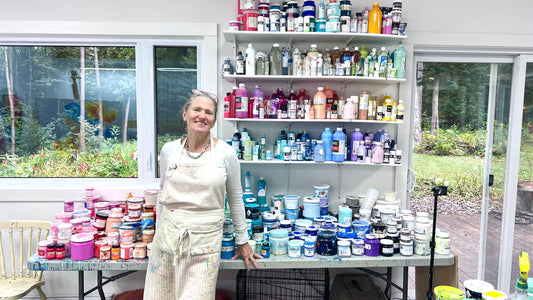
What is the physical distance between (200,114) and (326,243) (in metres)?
1.16

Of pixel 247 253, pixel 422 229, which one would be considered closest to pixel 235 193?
pixel 247 253

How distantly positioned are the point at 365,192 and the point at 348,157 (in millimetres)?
404

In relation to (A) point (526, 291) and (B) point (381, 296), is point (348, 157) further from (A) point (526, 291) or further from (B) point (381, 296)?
(A) point (526, 291)

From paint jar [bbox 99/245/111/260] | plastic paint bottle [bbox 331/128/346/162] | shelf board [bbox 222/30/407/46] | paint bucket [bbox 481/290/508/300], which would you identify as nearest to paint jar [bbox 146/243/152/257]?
paint jar [bbox 99/245/111/260]

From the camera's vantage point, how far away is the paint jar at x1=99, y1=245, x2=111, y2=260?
7.25 ft

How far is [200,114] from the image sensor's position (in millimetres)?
1880

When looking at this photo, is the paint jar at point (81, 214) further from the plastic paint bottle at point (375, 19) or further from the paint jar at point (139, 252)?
the plastic paint bottle at point (375, 19)

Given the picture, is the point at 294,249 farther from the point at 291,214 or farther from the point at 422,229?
the point at 422,229

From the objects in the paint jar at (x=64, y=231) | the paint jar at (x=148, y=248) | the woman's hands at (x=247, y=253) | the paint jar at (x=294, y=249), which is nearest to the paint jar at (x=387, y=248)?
the paint jar at (x=294, y=249)

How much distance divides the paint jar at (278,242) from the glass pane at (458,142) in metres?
1.46

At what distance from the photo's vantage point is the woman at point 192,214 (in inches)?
73.8

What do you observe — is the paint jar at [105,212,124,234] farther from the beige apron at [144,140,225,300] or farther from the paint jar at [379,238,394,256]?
the paint jar at [379,238,394,256]

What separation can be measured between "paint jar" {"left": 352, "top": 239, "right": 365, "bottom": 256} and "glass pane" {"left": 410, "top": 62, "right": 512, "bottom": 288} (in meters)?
1.10

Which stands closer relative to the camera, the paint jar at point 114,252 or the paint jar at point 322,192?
the paint jar at point 114,252
